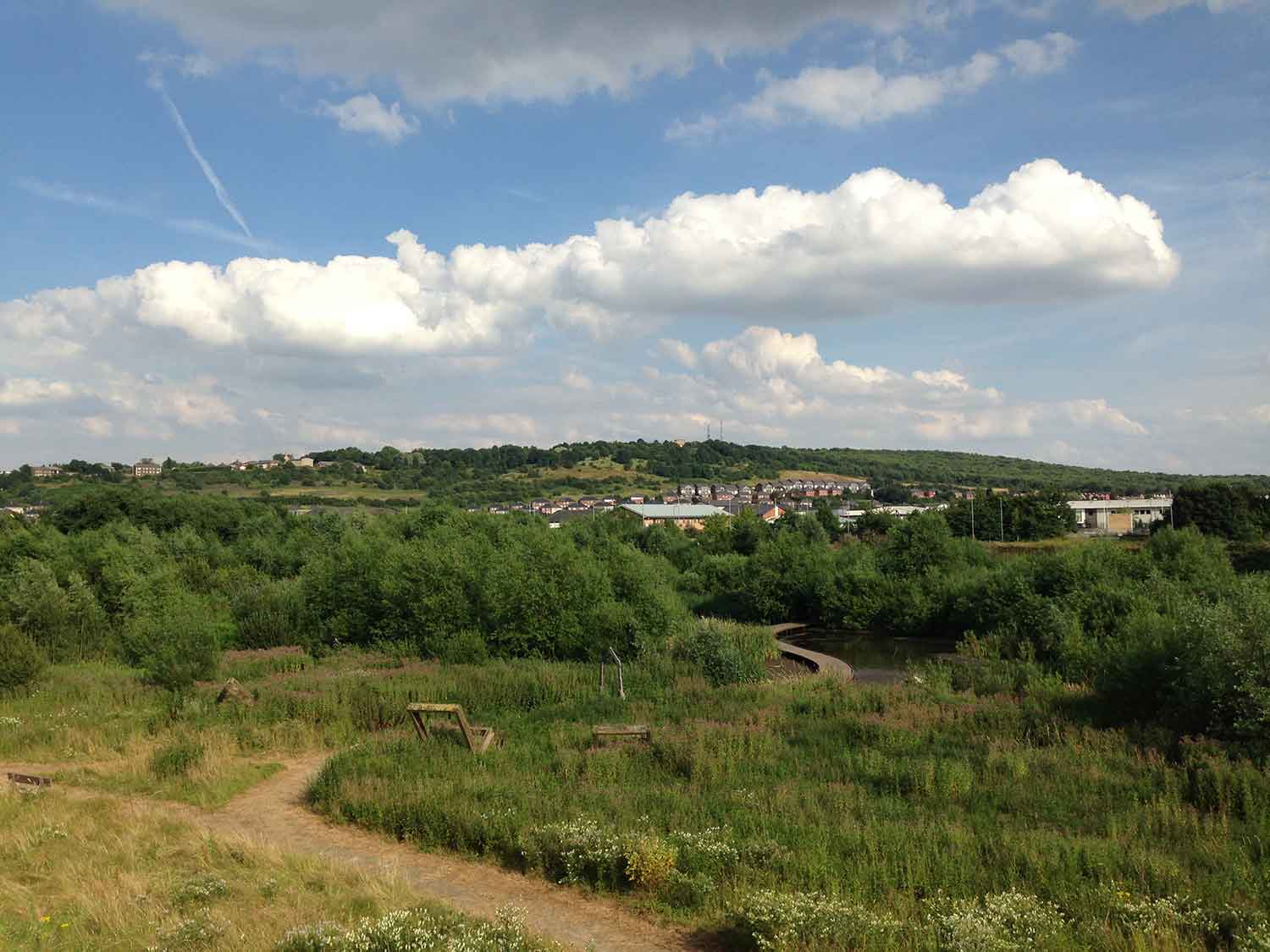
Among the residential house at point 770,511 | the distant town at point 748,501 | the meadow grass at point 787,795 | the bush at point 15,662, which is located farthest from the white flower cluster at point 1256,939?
the residential house at point 770,511

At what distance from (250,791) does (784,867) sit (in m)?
8.41

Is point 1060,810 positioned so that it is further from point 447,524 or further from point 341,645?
point 447,524

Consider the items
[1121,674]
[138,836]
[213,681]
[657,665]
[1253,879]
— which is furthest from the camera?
Result: [657,665]

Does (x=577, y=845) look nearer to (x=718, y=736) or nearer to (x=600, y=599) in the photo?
(x=718, y=736)

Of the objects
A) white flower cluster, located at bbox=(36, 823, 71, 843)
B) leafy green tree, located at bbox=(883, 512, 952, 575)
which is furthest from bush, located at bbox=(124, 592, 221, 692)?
leafy green tree, located at bbox=(883, 512, 952, 575)

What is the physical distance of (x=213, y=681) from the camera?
72.7 feet

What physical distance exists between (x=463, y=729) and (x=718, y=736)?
4.48 m

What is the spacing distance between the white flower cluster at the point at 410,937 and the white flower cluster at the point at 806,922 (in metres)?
1.81

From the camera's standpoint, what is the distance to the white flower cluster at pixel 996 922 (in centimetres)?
661

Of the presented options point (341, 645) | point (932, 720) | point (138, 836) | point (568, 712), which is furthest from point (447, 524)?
point (138, 836)

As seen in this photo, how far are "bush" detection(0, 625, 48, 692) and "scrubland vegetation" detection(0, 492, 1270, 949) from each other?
0.32 feet

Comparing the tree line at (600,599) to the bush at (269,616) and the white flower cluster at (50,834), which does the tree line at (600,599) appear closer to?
the bush at (269,616)

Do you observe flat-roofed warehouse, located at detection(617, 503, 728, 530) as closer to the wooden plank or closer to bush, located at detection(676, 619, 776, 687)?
bush, located at detection(676, 619, 776, 687)

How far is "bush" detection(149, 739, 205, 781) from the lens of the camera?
44.0 ft
